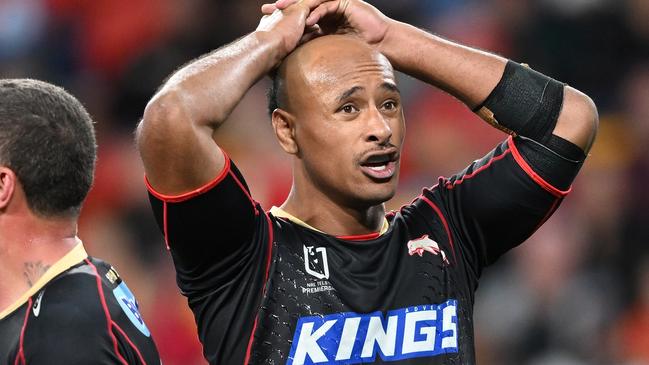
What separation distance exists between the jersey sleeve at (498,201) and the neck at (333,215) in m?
0.28

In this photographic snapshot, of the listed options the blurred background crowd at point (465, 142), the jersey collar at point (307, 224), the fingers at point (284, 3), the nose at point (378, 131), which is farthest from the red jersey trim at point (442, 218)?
the blurred background crowd at point (465, 142)

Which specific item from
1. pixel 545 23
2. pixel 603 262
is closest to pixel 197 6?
pixel 545 23

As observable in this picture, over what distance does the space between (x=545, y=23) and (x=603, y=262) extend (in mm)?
2134

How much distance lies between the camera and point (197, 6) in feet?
30.5

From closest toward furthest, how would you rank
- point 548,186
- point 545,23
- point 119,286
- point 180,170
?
point 180,170, point 119,286, point 548,186, point 545,23

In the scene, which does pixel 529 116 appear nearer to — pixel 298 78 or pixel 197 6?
pixel 298 78

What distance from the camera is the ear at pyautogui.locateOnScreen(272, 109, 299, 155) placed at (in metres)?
4.11

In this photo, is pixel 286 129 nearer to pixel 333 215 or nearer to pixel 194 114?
pixel 333 215

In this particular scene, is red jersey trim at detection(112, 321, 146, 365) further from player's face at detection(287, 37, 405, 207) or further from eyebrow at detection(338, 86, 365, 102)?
eyebrow at detection(338, 86, 365, 102)

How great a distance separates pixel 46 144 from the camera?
373cm

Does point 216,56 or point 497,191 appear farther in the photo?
point 497,191

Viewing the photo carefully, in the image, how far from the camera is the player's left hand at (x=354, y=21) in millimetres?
4176

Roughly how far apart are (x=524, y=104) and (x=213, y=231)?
123 centimetres

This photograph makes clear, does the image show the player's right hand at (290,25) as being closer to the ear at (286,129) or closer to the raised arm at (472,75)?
the raised arm at (472,75)
